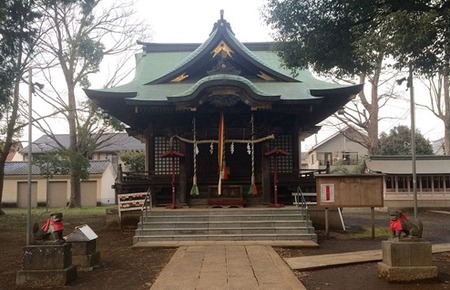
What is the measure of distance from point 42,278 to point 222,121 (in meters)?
9.14

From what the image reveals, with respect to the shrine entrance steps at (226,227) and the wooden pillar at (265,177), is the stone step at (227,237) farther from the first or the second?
the wooden pillar at (265,177)

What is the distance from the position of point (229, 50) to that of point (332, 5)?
8.12m

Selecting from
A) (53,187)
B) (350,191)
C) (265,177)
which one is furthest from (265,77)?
(53,187)

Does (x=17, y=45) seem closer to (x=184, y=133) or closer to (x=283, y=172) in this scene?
(x=184, y=133)

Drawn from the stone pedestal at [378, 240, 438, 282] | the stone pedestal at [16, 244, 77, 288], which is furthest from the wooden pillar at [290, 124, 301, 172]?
the stone pedestal at [16, 244, 77, 288]

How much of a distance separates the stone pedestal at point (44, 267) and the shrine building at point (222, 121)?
7.52 meters

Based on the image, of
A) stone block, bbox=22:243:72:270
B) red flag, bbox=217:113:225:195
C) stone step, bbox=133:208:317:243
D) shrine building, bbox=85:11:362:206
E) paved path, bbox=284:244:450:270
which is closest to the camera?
stone block, bbox=22:243:72:270

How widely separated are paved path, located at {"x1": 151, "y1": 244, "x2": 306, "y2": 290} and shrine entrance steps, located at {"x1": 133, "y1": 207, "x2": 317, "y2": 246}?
52.4 inches

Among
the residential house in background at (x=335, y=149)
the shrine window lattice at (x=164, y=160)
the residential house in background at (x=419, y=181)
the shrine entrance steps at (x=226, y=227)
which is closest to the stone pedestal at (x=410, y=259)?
the shrine entrance steps at (x=226, y=227)

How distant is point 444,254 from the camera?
10.2m

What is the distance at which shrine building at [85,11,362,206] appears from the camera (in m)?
14.9

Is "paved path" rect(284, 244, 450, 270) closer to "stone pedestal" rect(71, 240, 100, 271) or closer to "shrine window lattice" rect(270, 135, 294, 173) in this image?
"stone pedestal" rect(71, 240, 100, 271)

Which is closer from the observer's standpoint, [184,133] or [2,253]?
[2,253]

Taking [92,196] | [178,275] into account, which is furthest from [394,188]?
[92,196]
